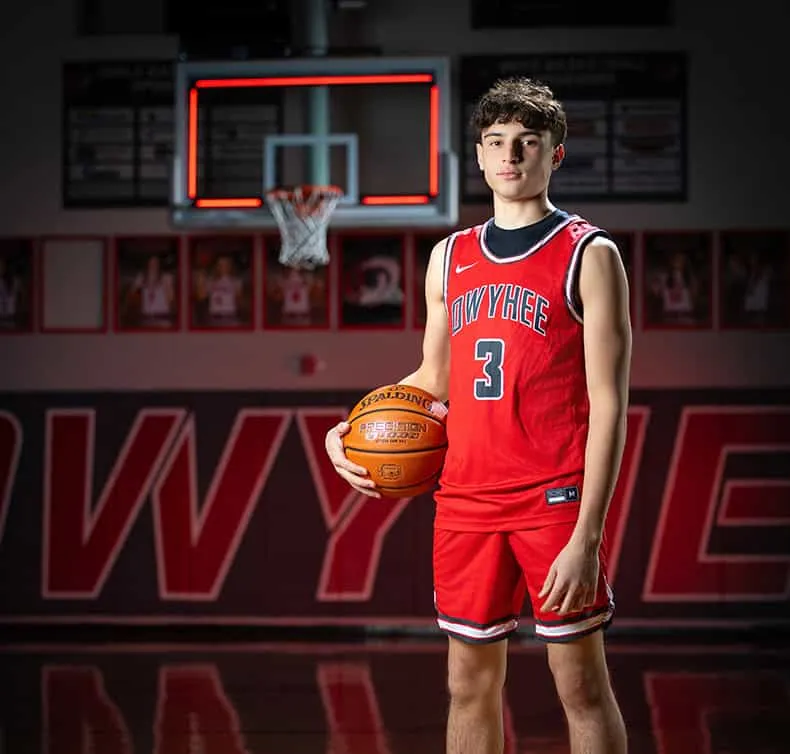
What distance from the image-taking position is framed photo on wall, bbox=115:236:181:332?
707 centimetres

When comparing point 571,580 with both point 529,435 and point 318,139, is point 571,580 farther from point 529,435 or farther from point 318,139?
point 318,139

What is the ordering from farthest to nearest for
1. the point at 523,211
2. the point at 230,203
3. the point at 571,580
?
1. the point at 230,203
2. the point at 523,211
3. the point at 571,580

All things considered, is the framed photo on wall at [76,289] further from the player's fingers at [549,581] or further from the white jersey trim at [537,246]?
the player's fingers at [549,581]

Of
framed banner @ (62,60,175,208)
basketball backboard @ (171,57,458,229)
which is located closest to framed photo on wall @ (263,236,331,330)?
basketball backboard @ (171,57,458,229)

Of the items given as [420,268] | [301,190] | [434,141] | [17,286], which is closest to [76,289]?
[17,286]

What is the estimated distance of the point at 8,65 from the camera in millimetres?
7090

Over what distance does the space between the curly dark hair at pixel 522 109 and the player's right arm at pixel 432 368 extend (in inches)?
11.6

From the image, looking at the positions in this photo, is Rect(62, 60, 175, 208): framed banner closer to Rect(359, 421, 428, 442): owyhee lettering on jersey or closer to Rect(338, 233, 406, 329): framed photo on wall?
Rect(338, 233, 406, 329): framed photo on wall

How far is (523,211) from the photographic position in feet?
8.93

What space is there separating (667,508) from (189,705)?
9.76 ft

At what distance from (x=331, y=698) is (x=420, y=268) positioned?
2698mm

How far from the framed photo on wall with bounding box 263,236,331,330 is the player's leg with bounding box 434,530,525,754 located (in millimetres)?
4331

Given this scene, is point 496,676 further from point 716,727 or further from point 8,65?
point 8,65

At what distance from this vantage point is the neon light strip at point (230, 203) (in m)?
6.32
